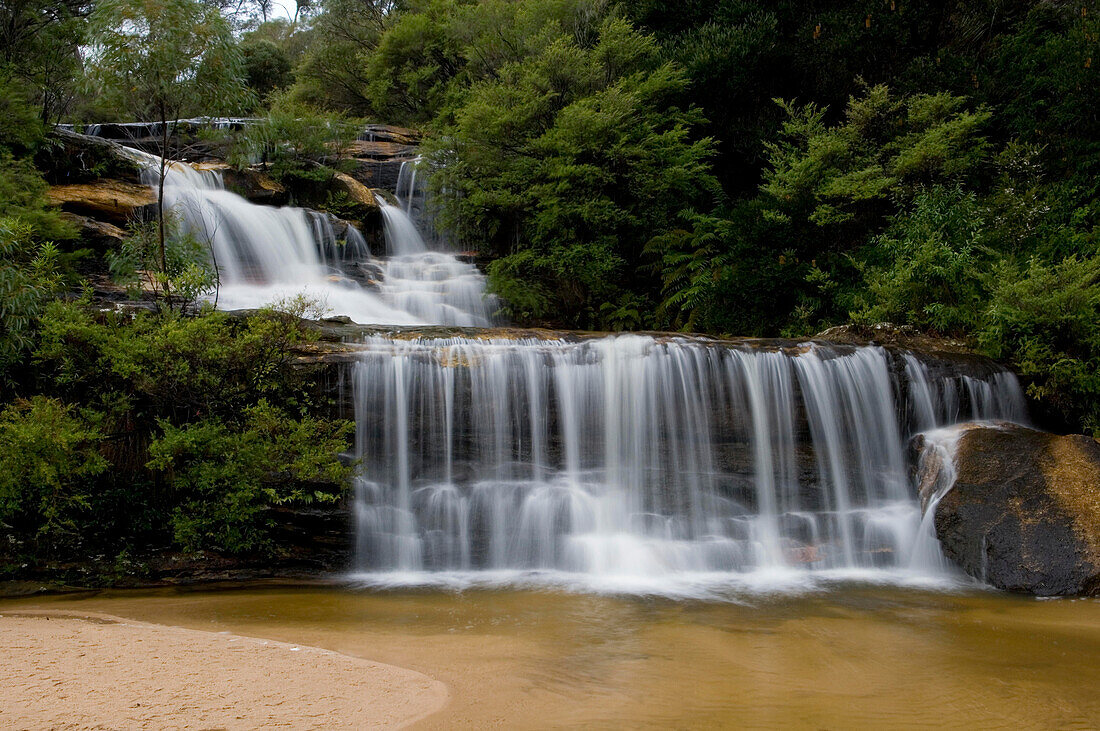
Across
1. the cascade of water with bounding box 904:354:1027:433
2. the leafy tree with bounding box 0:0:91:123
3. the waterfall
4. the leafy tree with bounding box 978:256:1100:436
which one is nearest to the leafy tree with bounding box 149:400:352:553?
the waterfall

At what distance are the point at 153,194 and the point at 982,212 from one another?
56.5ft

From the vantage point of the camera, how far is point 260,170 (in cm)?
1767

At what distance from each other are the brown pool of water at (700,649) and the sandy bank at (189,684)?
380 mm

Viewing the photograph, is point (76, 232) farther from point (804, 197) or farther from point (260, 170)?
point (804, 197)

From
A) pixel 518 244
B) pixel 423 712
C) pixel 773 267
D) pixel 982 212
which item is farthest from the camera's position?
pixel 518 244

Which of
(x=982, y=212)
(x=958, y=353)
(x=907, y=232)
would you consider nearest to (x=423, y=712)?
(x=958, y=353)

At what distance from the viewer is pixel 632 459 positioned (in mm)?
10094

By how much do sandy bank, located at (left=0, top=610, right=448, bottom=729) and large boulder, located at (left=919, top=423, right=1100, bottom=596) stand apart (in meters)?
7.12

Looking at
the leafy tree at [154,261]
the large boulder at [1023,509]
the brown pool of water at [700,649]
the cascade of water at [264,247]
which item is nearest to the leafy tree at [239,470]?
the brown pool of water at [700,649]

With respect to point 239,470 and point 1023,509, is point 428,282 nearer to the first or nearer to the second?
point 239,470

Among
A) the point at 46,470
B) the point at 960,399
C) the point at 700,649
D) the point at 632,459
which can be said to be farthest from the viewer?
the point at 960,399

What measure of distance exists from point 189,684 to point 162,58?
9.96m

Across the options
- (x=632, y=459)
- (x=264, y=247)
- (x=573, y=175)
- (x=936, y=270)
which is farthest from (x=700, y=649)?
(x=264, y=247)

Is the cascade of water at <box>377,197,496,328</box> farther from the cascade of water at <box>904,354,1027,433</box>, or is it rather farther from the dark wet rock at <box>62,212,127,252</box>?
the cascade of water at <box>904,354,1027,433</box>
